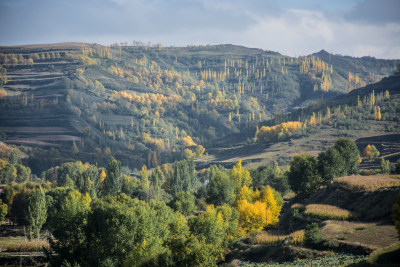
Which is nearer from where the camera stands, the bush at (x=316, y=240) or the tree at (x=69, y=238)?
the bush at (x=316, y=240)

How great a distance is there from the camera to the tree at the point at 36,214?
4193 inches

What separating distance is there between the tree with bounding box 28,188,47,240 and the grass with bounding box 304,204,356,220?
7153 centimetres

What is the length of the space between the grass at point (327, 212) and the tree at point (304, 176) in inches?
741

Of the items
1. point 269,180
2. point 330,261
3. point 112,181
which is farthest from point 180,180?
point 330,261

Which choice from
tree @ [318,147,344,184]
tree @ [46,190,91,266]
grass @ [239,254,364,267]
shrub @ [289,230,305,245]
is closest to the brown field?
grass @ [239,254,364,267]

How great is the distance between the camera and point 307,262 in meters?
55.3

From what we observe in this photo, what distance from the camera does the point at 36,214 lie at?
352ft

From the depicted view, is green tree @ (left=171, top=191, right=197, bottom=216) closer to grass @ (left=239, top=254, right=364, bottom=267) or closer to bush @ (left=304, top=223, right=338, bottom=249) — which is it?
bush @ (left=304, top=223, right=338, bottom=249)

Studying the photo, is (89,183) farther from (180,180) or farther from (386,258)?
(386,258)

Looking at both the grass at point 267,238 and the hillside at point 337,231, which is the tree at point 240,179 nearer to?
the hillside at point 337,231

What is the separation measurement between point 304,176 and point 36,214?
240 ft

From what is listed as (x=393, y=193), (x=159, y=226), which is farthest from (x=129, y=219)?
(x=393, y=193)

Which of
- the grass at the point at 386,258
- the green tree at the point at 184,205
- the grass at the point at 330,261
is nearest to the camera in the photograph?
the grass at the point at 386,258

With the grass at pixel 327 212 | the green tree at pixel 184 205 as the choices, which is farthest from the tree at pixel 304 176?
the green tree at pixel 184 205
